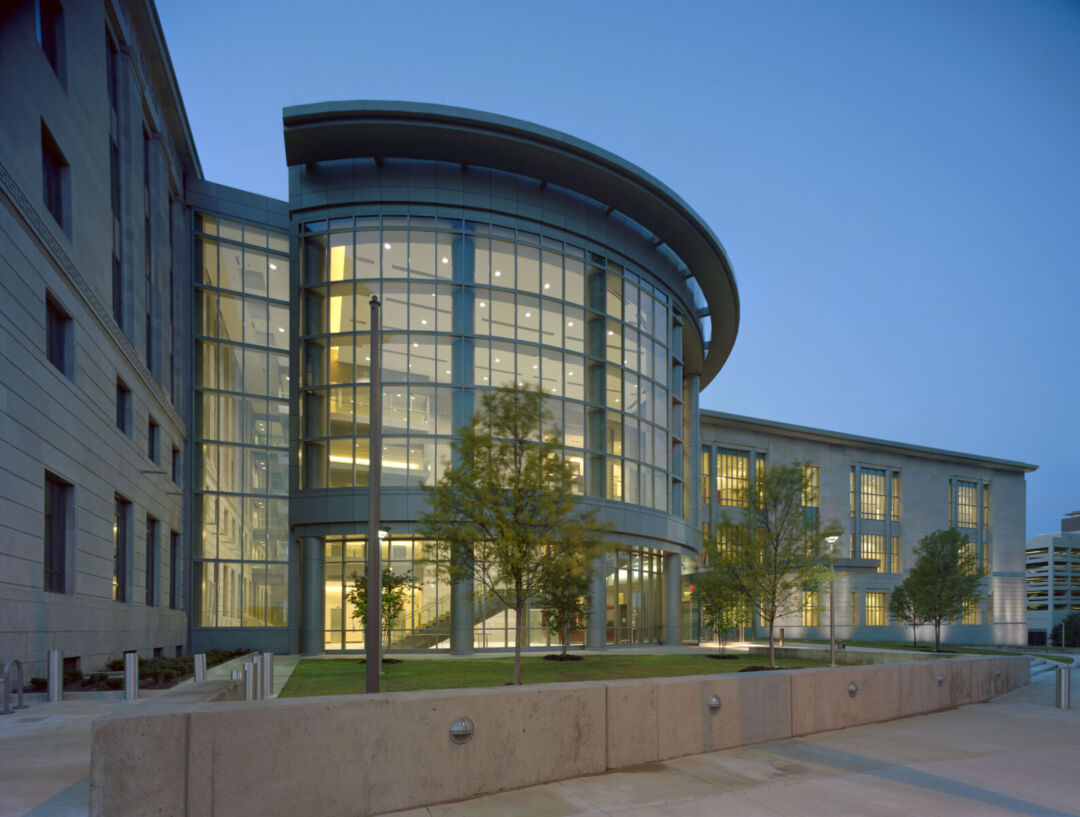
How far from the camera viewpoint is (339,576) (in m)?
35.1

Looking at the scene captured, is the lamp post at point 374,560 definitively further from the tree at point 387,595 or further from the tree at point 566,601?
the tree at point 387,595

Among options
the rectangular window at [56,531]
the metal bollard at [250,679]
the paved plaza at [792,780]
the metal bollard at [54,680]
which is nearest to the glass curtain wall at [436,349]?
the rectangular window at [56,531]

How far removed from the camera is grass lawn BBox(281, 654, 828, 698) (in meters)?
19.7

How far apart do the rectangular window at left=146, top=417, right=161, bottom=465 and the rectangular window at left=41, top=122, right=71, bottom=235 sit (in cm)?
1083

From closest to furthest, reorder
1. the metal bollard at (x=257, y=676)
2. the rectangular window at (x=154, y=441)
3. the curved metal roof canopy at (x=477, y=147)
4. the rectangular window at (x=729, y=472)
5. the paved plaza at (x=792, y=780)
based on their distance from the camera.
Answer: the paved plaza at (x=792, y=780) → the metal bollard at (x=257, y=676) → the rectangular window at (x=154, y=441) → the curved metal roof canopy at (x=477, y=147) → the rectangular window at (x=729, y=472)

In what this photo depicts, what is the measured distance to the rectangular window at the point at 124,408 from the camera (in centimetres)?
2570

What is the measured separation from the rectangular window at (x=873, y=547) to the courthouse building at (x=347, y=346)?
1010 inches

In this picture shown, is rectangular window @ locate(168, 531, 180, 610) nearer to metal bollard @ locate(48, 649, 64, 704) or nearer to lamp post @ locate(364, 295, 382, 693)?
metal bollard @ locate(48, 649, 64, 704)

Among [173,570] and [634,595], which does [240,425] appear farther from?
[634,595]

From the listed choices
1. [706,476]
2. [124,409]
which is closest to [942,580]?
[706,476]

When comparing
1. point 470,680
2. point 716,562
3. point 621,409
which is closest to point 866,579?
point 621,409

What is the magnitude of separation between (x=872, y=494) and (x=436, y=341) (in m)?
44.3

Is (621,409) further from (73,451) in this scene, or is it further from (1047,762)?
(1047,762)

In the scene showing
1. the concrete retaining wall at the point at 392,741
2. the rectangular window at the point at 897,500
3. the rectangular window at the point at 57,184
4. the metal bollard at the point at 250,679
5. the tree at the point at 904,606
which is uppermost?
the rectangular window at the point at 57,184
